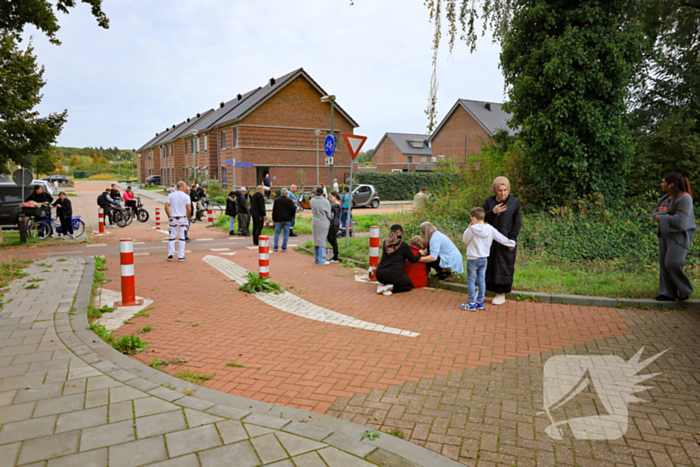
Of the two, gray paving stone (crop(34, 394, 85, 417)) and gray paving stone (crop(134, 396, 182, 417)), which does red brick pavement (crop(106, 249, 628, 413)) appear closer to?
gray paving stone (crop(134, 396, 182, 417))

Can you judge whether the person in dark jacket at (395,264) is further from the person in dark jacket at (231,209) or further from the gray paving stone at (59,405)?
the person in dark jacket at (231,209)

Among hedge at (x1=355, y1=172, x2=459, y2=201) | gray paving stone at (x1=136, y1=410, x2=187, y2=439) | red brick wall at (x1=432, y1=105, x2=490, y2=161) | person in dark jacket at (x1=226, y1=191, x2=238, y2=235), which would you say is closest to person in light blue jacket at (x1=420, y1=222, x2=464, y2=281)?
gray paving stone at (x1=136, y1=410, x2=187, y2=439)

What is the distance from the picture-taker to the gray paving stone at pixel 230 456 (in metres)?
2.72

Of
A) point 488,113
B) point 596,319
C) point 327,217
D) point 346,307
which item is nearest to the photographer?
point 596,319

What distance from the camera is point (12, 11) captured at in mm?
7613

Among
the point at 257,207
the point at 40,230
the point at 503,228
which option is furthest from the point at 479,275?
the point at 40,230

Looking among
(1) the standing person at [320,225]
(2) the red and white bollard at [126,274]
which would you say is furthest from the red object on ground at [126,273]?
(1) the standing person at [320,225]

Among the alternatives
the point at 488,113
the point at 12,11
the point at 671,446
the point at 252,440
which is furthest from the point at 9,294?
the point at 488,113

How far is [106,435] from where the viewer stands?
3000 millimetres

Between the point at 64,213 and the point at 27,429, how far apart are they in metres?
14.3

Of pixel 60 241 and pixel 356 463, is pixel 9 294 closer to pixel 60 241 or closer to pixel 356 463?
pixel 356 463

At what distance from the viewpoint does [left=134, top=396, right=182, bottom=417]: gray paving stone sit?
331 cm

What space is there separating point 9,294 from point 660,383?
327 inches

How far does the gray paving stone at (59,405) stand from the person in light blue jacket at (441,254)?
18.1 ft
